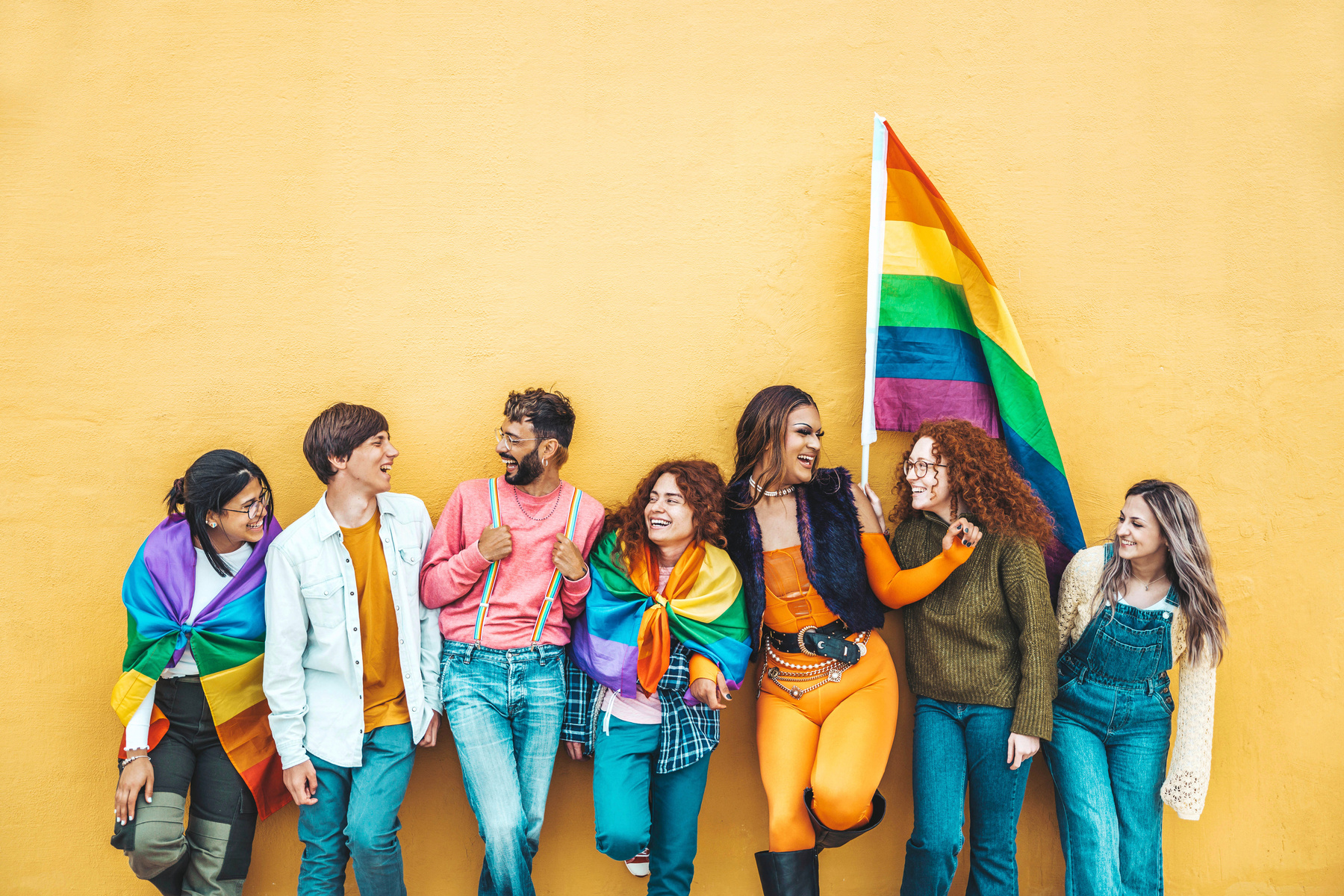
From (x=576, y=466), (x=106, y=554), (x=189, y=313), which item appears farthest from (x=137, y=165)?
(x=576, y=466)

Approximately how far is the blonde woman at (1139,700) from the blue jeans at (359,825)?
255 cm

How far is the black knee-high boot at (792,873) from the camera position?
119 inches

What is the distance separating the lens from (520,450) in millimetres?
3289

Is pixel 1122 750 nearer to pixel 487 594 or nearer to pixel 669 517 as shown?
pixel 669 517

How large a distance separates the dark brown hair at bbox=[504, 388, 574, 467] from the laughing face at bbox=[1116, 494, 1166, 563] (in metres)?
2.19

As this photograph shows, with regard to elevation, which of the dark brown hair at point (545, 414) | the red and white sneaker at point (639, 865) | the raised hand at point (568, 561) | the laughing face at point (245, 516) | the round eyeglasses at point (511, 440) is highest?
the dark brown hair at point (545, 414)

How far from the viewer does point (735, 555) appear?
334 cm

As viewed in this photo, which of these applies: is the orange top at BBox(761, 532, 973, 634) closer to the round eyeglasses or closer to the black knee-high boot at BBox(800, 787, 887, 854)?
the black knee-high boot at BBox(800, 787, 887, 854)

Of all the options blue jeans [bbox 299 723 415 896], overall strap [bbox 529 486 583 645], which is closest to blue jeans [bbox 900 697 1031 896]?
overall strap [bbox 529 486 583 645]

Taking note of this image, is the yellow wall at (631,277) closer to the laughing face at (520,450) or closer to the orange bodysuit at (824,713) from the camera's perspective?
the laughing face at (520,450)

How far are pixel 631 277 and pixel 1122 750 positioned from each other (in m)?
2.76

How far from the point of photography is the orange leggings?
2.99 meters

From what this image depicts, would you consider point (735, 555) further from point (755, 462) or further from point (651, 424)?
point (651, 424)

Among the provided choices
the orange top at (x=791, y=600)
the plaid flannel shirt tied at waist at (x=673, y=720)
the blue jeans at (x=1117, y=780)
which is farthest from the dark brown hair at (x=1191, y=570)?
the plaid flannel shirt tied at waist at (x=673, y=720)
